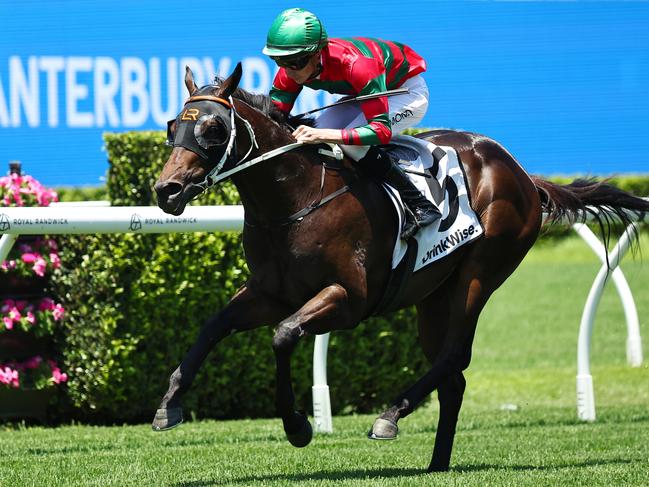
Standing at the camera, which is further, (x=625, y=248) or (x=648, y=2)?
(x=648, y=2)

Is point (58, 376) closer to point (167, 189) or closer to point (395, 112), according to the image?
point (395, 112)

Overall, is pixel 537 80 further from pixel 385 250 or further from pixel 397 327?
pixel 385 250

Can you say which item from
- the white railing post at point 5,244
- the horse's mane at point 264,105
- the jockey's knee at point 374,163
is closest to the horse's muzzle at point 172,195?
the horse's mane at point 264,105

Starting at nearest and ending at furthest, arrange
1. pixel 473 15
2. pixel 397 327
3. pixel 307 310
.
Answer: pixel 307 310, pixel 397 327, pixel 473 15

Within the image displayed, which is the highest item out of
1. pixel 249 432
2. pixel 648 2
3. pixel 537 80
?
pixel 648 2

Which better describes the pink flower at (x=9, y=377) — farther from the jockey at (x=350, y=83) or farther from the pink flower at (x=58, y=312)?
the jockey at (x=350, y=83)

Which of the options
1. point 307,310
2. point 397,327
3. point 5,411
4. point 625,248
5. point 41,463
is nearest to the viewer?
point 307,310

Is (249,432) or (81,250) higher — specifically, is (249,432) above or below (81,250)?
below

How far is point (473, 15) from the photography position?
30.7ft

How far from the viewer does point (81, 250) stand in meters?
7.04

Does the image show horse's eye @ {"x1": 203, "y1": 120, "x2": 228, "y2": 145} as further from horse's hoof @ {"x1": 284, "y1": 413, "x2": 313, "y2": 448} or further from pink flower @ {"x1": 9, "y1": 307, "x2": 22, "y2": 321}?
pink flower @ {"x1": 9, "y1": 307, "x2": 22, "y2": 321}

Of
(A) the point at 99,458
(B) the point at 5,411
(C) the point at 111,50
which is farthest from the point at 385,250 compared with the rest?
(C) the point at 111,50

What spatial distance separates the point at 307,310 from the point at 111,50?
4560 mm

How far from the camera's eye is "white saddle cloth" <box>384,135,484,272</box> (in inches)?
196
